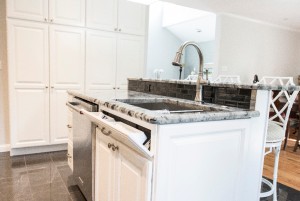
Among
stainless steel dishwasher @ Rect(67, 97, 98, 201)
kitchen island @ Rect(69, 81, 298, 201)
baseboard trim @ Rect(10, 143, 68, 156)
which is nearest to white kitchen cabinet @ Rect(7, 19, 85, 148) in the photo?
baseboard trim @ Rect(10, 143, 68, 156)

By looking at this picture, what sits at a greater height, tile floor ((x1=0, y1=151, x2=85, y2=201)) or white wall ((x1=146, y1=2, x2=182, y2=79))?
white wall ((x1=146, y1=2, x2=182, y2=79))

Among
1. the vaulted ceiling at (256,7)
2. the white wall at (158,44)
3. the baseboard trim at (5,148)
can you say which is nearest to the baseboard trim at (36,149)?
the baseboard trim at (5,148)

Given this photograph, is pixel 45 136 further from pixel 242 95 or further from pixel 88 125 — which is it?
pixel 242 95

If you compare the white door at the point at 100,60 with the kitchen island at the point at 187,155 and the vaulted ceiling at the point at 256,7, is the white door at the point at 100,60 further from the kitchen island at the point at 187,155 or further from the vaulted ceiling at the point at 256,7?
the kitchen island at the point at 187,155

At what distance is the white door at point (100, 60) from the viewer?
306 centimetres

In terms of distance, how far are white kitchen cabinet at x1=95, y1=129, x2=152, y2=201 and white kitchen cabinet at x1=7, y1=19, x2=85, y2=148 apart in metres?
1.69

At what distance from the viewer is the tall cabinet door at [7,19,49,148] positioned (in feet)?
8.60

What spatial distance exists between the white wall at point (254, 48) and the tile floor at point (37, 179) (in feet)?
11.7

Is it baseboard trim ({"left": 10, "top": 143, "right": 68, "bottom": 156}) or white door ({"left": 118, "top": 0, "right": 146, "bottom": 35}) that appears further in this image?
white door ({"left": 118, "top": 0, "right": 146, "bottom": 35})

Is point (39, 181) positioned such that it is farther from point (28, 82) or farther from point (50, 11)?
point (50, 11)

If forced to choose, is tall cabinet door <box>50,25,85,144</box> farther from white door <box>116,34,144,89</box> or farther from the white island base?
the white island base

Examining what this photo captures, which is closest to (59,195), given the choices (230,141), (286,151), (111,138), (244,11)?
(111,138)

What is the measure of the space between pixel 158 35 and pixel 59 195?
5.21 metres

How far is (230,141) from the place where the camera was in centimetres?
113
